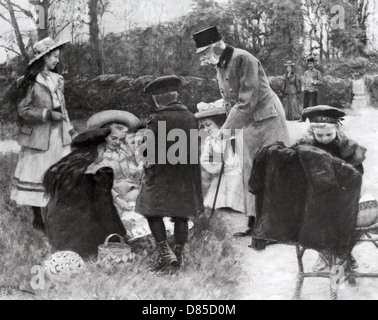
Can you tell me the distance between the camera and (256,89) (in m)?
5.56

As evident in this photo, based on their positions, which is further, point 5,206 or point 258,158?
point 5,206

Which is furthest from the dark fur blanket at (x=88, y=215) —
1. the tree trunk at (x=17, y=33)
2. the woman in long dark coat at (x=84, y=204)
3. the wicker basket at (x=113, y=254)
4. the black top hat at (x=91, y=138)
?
the tree trunk at (x=17, y=33)

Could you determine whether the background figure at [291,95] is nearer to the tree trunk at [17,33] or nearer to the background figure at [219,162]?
the background figure at [219,162]

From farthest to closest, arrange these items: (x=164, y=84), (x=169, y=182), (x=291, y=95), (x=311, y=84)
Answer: (x=311, y=84) < (x=291, y=95) < (x=164, y=84) < (x=169, y=182)

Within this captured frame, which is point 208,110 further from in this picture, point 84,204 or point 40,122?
point 40,122

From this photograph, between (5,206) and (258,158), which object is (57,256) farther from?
(258,158)

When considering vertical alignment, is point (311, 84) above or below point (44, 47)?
below

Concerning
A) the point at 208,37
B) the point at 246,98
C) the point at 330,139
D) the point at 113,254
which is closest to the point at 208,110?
the point at 246,98

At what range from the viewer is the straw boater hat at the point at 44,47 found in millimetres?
5801

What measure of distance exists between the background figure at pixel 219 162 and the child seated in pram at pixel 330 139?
2.01 ft

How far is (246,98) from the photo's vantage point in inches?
218

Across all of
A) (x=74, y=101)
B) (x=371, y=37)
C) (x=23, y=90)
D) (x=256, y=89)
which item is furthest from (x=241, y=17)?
(x=23, y=90)

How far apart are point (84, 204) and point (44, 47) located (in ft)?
4.79
